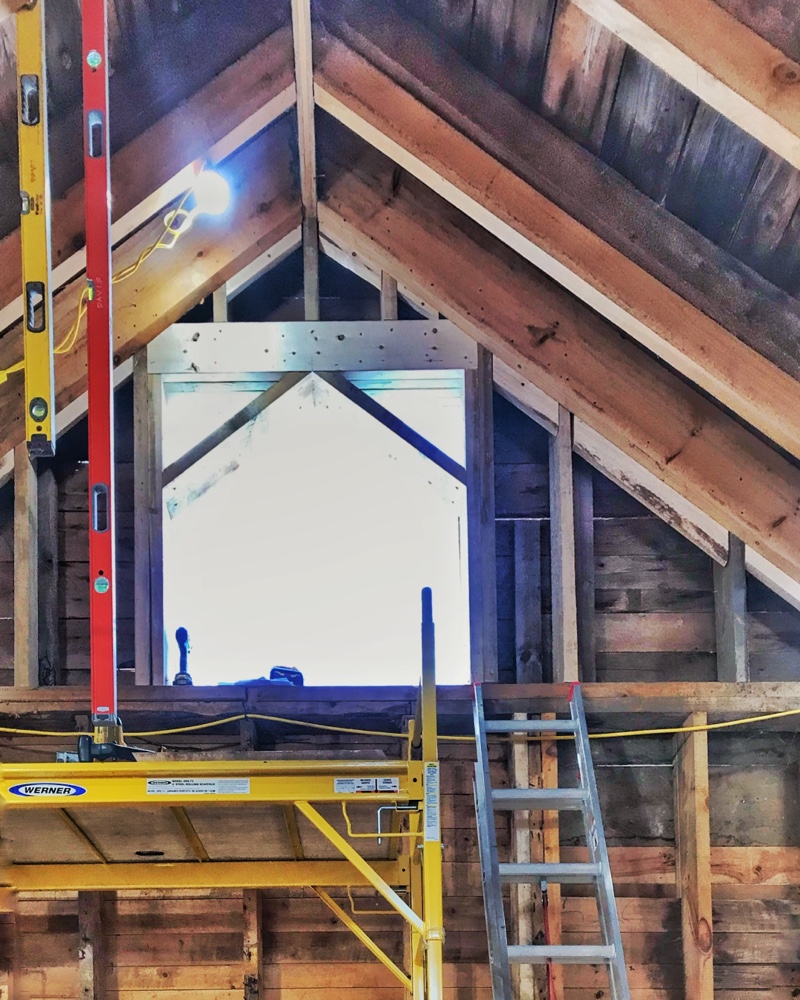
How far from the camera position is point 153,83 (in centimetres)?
296

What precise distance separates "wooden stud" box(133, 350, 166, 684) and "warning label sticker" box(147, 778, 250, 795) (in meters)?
1.21

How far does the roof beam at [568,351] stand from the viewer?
10.3ft

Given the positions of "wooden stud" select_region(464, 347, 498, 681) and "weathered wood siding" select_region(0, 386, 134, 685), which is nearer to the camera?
"wooden stud" select_region(464, 347, 498, 681)

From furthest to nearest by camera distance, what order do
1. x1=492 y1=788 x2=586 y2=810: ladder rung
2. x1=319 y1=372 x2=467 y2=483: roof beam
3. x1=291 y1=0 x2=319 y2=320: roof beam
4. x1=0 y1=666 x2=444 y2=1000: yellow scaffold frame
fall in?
Result: x1=319 y1=372 x2=467 y2=483: roof beam
x1=492 y1=788 x2=586 y2=810: ladder rung
x1=291 y1=0 x2=319 y2=320: roof beam
x1=0 y1=666 x2=444 y2=1000: yellow scaffold frame

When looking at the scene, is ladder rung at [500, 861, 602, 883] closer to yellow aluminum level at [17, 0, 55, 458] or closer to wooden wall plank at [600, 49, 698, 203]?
yellow aluminum level at [17, 0, 55, 458]

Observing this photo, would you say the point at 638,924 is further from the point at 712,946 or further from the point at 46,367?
the point at 46,367

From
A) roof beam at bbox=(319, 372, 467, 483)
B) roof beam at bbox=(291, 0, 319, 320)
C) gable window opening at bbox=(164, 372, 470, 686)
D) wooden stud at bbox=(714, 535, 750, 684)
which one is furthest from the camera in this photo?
gable window opening at bbox=(164, 372, 470, 686)

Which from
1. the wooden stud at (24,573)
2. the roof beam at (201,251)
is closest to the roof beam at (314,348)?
the roof beam at (201,251)

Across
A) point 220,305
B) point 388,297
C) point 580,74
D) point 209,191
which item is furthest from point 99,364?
point 388,297

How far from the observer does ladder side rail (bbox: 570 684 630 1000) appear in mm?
3023

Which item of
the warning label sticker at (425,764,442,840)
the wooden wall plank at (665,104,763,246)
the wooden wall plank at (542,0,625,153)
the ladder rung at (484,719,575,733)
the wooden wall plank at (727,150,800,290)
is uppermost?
the wooden wall plank at (542,0,625,153)

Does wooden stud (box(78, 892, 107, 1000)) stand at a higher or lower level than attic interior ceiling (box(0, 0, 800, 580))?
lower

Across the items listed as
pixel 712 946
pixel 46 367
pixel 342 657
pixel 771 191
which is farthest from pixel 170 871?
pixel 771 191

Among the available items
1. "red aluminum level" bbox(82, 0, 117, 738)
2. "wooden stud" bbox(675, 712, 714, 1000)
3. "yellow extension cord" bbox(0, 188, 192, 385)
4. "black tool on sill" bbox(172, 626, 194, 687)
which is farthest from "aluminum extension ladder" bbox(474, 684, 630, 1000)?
"yellow extension cord" bbox(0, 188, 192, 385)
